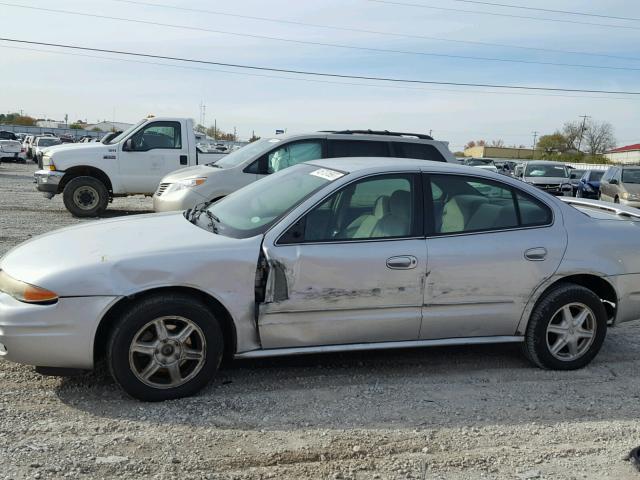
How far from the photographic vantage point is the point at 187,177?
10.2m

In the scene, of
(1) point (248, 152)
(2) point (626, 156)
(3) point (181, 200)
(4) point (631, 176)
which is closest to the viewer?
(3) point (181, 200)

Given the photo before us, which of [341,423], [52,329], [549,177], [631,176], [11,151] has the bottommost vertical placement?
[341,423]

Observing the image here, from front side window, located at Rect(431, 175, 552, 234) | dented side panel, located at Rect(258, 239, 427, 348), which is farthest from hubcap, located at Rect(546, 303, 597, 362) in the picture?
dented side panel, located at Rect(258, 239, 427, 348)

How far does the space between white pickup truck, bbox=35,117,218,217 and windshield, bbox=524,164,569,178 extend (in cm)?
1487

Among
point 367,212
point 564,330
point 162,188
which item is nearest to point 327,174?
point 367,212

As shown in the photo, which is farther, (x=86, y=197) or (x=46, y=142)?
(x=46, y=142)

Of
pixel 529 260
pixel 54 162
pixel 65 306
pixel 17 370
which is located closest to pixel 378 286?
pixel 529 260

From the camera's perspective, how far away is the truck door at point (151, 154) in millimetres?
13328

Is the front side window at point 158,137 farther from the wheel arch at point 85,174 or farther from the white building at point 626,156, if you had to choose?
the white building at point 626,156

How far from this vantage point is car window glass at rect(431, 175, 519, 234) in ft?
15.6

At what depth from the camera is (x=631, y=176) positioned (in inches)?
763

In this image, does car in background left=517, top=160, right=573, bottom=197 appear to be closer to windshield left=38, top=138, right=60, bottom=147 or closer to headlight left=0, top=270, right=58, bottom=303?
headlight left=0, top=270, right=58, bottom=303

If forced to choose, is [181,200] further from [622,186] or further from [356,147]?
[622,186]

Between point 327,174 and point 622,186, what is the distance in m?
16.6
